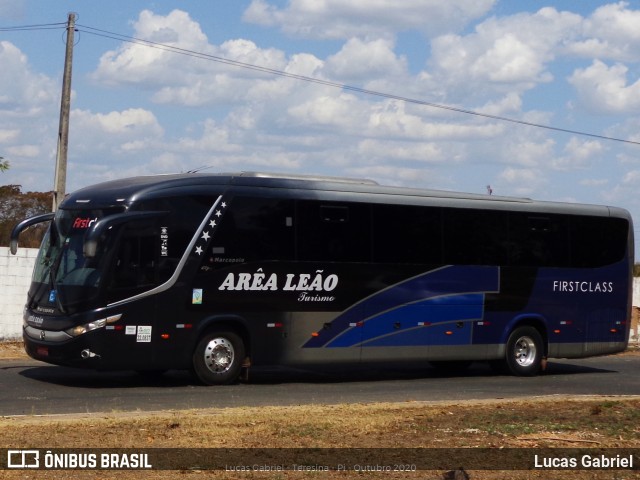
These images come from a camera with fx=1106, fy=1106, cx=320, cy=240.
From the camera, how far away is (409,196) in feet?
64.9

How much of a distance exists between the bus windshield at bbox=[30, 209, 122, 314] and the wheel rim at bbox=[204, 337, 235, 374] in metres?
2.18

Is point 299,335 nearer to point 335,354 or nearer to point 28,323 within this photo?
point 335,354

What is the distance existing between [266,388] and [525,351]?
20.4ft

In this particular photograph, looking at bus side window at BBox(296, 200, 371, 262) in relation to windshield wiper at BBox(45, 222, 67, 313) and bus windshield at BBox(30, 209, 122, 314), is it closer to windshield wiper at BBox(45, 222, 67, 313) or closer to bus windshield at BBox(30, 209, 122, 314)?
bus windshield at BBox(30, 209, 122, 314)

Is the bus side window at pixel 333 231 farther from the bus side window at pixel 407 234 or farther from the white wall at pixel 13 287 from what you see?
the white wall at pixel 13 287

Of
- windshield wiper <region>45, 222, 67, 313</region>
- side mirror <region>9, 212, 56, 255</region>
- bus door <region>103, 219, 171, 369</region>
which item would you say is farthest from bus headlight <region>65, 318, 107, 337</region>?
side mirror <region>9, 212, 56, 255</region>

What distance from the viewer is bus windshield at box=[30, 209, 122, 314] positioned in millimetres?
16438

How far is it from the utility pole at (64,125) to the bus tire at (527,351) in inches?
433

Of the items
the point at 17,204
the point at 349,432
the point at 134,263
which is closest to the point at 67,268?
the point at 134,263

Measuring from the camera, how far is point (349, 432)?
11.4 m

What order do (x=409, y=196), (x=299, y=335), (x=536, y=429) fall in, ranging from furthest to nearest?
(x=409, y=196) < (x=299, y=335) < (x=536, y=429)

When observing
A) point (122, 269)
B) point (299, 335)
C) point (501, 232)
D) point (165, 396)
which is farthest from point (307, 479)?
point (501, 232)

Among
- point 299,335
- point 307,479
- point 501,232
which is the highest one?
point 501,232

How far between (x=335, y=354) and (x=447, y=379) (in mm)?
2717
